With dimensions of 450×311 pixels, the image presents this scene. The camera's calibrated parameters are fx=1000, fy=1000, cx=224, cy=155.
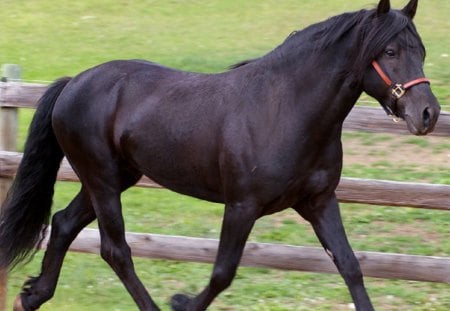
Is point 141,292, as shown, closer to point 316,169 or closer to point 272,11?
point 316,169

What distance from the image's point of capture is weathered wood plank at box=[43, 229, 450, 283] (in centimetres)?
627

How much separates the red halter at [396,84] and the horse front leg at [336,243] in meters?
0.81

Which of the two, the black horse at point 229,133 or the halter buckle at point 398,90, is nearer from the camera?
the halter buckle at point 398,90

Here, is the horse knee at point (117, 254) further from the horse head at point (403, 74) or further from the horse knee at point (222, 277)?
the horse head at point (403, 74)

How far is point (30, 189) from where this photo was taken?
615cm

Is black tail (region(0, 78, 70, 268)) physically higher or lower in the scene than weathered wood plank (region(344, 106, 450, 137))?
lower

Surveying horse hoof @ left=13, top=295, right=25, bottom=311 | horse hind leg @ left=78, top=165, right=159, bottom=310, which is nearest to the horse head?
horse hind leg @ left=78, top=165, right=159, bottom=310

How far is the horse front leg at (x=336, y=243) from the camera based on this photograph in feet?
17.3

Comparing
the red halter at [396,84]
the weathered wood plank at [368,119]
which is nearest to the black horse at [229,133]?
the red halter at [396,84]

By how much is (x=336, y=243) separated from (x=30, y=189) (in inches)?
78.0

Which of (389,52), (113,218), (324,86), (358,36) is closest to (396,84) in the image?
(389,52)

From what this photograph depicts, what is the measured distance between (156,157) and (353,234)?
2718mm

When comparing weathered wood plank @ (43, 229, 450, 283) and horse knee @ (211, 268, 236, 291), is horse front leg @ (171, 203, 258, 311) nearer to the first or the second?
horse knee @ (211, 268, 236, 291)

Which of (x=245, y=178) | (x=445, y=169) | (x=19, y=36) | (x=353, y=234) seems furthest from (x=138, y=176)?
(x=19, y=36)
